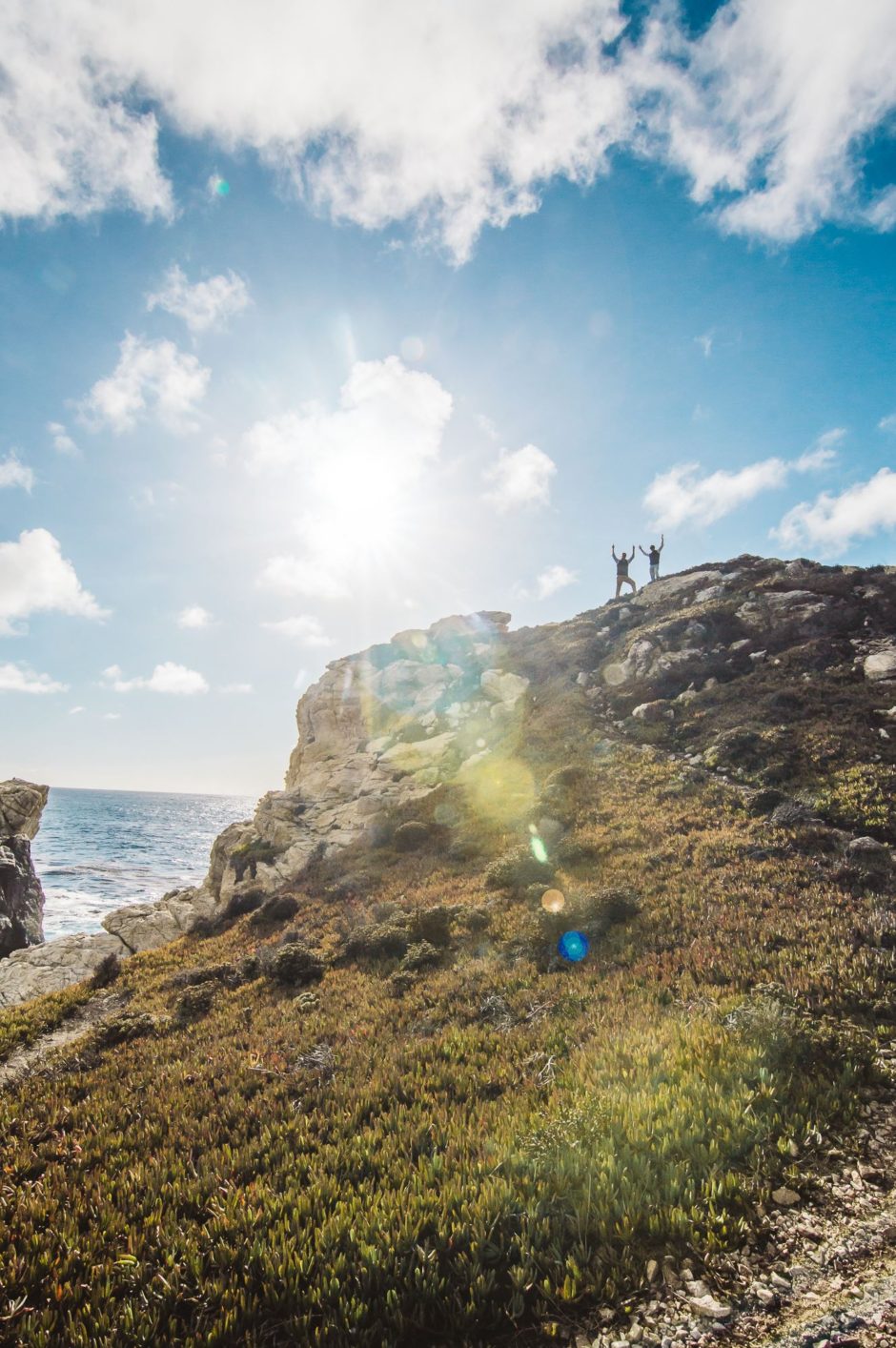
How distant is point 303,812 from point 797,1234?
107 feet

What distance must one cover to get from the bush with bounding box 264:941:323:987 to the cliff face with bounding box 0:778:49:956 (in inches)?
1030

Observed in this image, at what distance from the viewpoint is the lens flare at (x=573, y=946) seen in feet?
40.0

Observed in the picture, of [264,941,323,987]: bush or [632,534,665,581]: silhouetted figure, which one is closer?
[264,941,323,987]: bush

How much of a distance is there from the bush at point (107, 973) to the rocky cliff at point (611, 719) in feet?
9.38

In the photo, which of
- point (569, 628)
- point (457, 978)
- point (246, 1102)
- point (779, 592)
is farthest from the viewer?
point (569, 628)

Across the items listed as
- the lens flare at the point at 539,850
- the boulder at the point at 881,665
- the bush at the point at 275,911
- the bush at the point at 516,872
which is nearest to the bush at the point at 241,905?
the bush at the point at 275,911

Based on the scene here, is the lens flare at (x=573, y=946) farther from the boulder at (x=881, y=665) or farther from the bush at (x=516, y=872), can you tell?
the boulder at (x=881, y=665)

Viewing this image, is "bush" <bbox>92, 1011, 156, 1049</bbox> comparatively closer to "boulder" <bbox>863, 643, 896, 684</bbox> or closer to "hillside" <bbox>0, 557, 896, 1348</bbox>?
"hillside" <bbox>0, 557, 896, 1348</bbox>

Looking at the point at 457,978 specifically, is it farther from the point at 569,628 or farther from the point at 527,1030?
the point at 569,628

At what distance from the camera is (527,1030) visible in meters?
9.27

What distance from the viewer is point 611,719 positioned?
104ft

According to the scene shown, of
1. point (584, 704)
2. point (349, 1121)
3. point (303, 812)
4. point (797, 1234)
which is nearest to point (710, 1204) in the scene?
point (797, 1234)

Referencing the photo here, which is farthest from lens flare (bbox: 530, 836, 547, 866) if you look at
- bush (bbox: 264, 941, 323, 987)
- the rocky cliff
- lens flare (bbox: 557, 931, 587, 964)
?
bush (bbox: 264, 941, 323, 987)

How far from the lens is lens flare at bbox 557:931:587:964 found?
1220 cm
